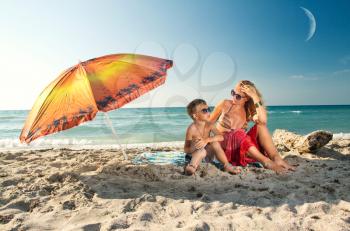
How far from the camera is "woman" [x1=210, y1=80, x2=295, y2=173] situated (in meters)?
4.28

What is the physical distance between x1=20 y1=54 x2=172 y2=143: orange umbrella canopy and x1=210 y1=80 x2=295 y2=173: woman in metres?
1.15

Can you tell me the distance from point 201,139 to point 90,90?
166 centimetres

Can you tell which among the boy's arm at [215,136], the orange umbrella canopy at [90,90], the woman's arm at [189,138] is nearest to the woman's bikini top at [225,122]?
the boy's arm at [215,136]

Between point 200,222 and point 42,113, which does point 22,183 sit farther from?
point 200,222

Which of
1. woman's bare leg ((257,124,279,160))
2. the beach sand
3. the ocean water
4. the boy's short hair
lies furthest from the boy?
the ocean water

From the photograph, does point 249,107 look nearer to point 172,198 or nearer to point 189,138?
point 189,138

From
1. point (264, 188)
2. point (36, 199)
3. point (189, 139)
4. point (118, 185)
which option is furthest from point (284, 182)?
point (36, 199)

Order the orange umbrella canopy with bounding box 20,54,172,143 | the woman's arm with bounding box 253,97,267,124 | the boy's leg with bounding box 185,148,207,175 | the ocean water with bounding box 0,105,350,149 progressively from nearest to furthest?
the orange umbrella canopy with bounding box 20,54,172,143
the boy's leg with bounding box 185,148,207,175
the woman's arm with bounding box 253,97,267,124
the ocean water with bounding box 0,105,350,149

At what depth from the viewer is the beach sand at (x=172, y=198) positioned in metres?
2.61

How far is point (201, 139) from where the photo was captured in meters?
4.23

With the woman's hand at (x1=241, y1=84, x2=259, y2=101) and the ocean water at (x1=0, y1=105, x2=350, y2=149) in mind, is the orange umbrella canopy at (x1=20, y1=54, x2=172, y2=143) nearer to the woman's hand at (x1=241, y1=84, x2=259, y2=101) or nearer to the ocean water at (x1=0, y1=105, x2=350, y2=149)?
the ocean water at (x1=0, y1=105, x2=350, y2=149)

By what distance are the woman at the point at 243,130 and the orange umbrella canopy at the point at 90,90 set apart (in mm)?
1145

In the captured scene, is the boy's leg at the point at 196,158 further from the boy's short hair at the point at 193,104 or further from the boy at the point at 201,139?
the boy's short hair at the point at 193,104

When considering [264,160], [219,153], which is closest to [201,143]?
[219,153]
